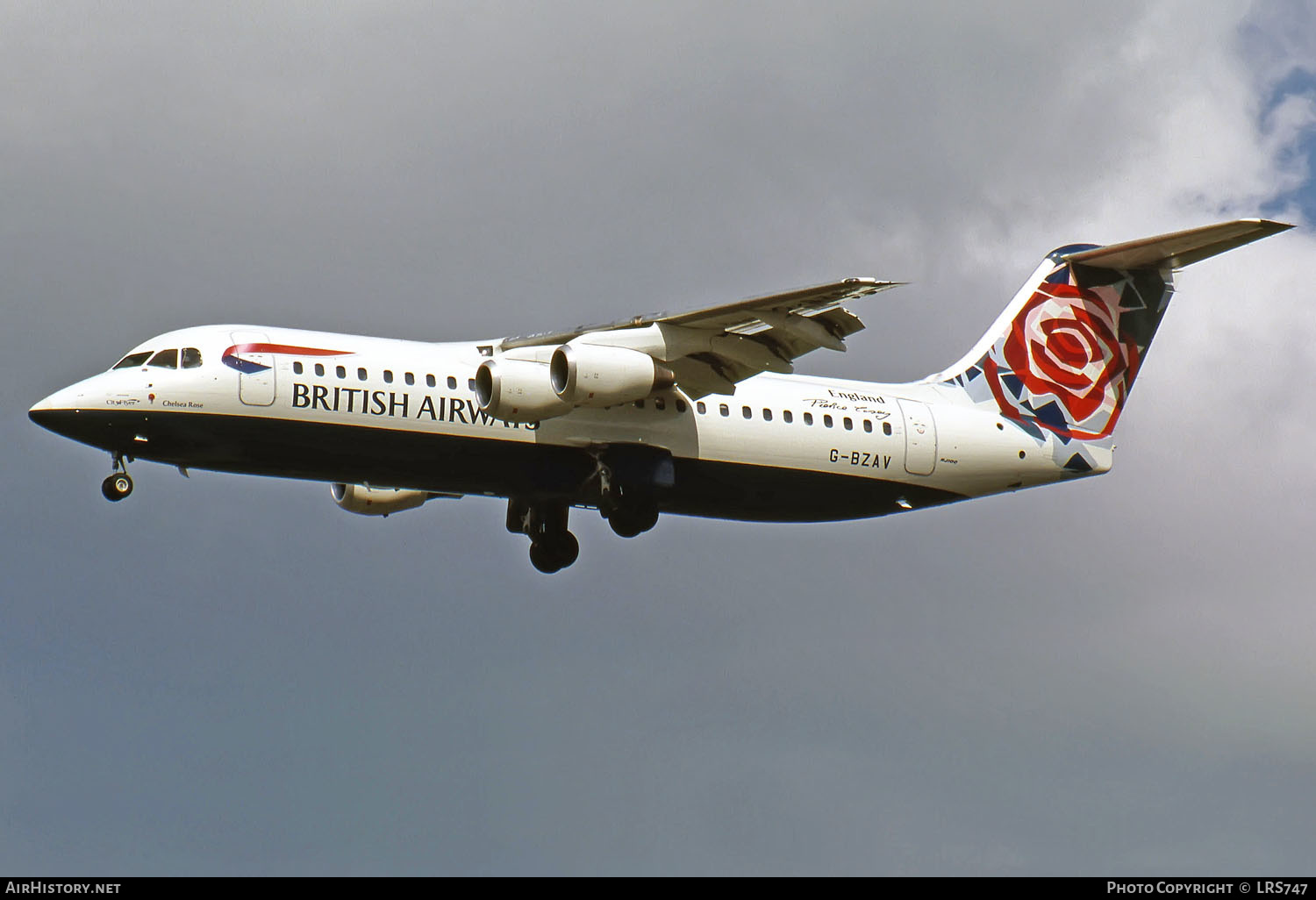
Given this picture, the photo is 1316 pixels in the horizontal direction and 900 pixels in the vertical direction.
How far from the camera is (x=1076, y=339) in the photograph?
2573cm

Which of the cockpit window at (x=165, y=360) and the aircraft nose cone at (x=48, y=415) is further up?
the cockpit window at (x=165, y=360)

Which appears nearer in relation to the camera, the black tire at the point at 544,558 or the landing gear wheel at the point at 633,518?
the landing gear wheel at the point at 633,518

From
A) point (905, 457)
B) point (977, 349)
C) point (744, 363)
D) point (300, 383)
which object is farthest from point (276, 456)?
point (977, 349)

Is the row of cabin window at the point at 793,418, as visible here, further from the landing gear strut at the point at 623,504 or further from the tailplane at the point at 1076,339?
the tailplane at the point at 1076,339

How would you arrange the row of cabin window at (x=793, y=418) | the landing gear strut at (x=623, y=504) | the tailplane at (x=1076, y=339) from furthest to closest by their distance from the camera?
1. the tailplane at (x=1076, y=339)
2. the row of cabin window at (x=793, y=418)
3. the landing gear strut at (x=623, y=504)

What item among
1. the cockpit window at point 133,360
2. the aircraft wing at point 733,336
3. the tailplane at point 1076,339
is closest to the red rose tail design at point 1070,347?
the tailplane at point 1076,339

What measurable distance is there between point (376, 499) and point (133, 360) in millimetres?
4550

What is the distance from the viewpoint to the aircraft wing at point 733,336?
70.7 feet

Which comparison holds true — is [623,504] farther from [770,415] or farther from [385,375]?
[385,375]

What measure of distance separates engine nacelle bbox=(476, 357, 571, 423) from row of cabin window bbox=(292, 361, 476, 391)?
43 centimetres

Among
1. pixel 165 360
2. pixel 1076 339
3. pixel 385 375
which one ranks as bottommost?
pixel 385 375

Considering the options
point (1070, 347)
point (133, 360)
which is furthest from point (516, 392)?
point (1070, 347)

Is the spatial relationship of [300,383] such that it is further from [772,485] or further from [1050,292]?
[1050,292]

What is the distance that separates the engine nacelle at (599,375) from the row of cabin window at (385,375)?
3.56 ft
